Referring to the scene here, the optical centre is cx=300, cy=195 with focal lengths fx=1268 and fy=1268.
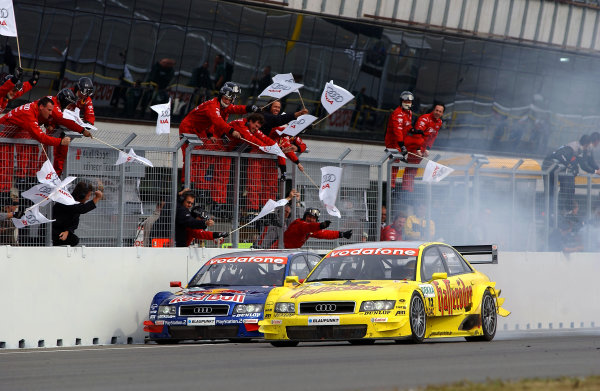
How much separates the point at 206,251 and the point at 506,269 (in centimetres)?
541

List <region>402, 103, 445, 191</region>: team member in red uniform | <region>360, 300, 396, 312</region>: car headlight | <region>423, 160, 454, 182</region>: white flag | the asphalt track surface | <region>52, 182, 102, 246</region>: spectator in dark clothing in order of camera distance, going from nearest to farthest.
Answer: the asphalt track surface
<region>360, 300, 396, 312</region>: car headlight
<region>52, 182, 102, 246</region>: spectator in dark clothing
<region>423, 160, 454, 182</region>: white flag
<region>402, 103, 445, 191</region>: team member in red uniform

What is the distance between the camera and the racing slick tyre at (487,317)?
15578 millimetres

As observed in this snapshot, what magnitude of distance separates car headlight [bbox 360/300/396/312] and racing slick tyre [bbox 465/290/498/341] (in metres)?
2.18

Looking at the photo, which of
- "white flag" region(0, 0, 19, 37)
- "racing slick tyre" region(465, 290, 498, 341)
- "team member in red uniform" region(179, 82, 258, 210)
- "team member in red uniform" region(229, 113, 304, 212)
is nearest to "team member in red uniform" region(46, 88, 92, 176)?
"white flag" region(0, 0, 19, 37)

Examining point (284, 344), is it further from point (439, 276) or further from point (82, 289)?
point (82, 289)

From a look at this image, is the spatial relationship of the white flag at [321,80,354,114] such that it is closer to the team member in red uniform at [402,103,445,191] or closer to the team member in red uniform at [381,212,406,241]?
the team member in red uniform at [402,103,445,191]

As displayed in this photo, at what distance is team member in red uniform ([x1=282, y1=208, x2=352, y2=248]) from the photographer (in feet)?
62.6

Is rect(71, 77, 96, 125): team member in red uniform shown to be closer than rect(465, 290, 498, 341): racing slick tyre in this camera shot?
No

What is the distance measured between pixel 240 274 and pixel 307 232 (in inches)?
101

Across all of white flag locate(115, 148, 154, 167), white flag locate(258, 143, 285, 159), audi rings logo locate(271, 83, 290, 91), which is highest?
audi rings logo locate(271, 83, 290, 91)

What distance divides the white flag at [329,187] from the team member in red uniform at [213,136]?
1.68m

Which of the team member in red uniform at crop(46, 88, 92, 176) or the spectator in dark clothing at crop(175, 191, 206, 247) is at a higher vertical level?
the team member in red uniform at crop(46, 88, 92, 176)

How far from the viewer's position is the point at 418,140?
69.3 ft

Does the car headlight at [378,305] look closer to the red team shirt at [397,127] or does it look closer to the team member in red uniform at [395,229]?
the team member in red uniform at [395,229]
